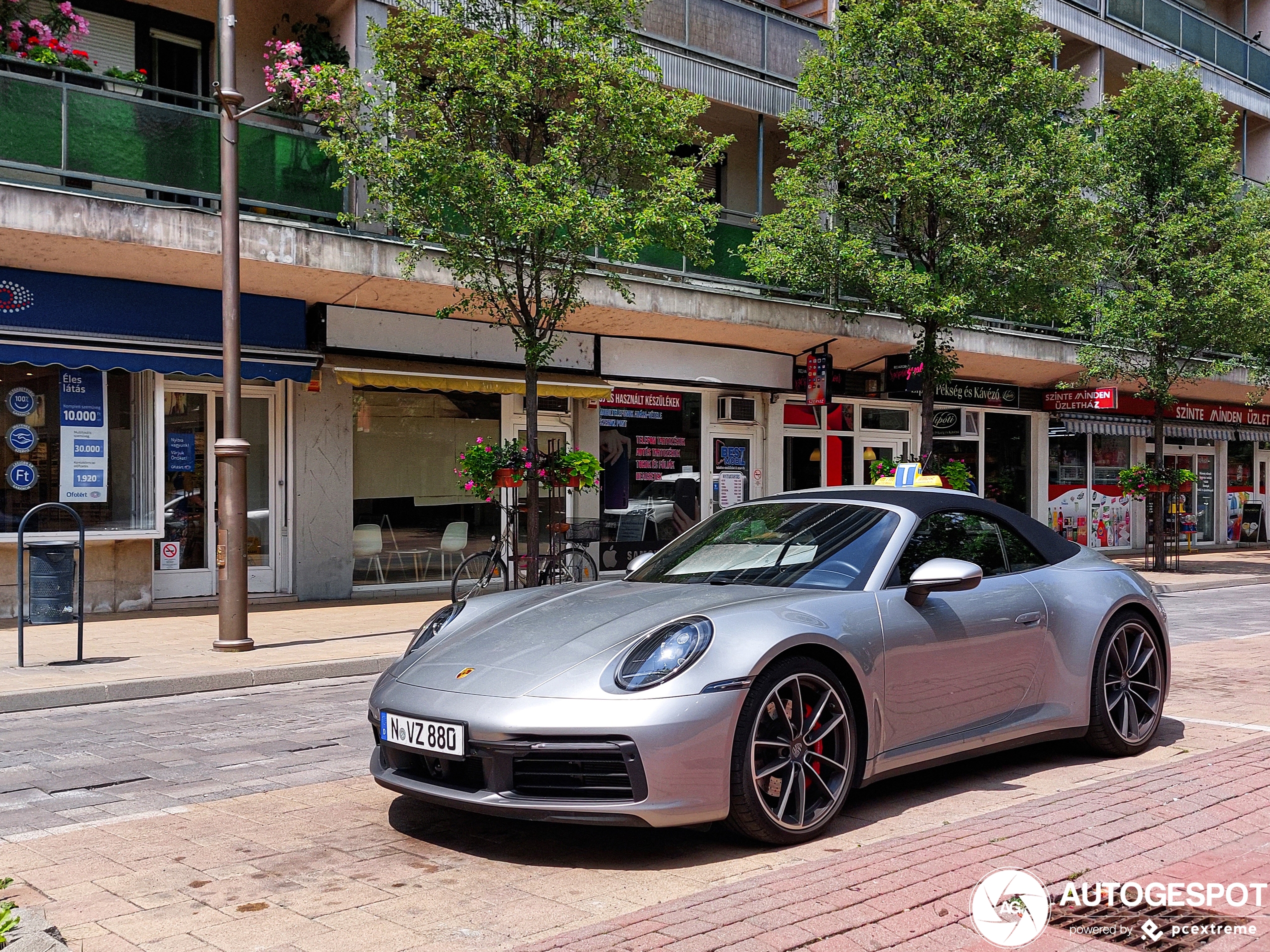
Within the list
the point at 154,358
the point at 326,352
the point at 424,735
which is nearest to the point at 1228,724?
the point at 424,735

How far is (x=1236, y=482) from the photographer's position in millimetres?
31578

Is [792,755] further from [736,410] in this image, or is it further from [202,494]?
[736,410]

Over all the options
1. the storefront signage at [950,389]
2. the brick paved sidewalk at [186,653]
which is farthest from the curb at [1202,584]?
the brick paved sidewalk at [186,653]

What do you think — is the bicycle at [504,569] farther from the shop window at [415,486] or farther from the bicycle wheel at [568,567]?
the shop window at [415,486]

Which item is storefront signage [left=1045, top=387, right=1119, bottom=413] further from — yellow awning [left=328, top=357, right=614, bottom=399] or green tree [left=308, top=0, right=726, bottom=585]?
green tree [left=308, top=0, right=726, bottom=585]

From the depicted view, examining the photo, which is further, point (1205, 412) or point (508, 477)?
point (1205, 412)

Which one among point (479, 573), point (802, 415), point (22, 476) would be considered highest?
point (802, 415)

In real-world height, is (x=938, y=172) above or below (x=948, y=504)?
above

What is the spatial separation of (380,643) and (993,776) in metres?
6.75

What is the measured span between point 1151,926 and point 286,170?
41.3 ft

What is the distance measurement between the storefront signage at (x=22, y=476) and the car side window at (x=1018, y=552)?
10.8m

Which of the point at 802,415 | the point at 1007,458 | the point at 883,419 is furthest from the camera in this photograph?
the point at 1007,458

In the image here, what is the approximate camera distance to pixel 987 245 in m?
16.9

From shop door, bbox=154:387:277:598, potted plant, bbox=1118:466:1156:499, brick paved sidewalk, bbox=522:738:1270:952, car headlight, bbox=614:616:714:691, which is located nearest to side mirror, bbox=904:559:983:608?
brick paved sidewalk, bbox=522:738:1270:952
